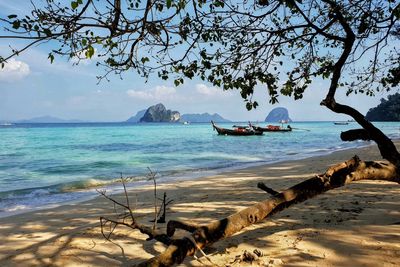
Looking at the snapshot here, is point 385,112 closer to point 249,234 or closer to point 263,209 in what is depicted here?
point 249,234

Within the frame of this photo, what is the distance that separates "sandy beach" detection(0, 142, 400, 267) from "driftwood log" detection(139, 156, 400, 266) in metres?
0.95

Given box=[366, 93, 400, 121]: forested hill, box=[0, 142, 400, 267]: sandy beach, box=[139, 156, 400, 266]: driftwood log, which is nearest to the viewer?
box=[139, 156, 400, 266]: driftwood log

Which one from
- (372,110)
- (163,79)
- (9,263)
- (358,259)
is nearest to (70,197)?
(9,263)

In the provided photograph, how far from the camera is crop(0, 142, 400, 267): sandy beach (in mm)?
3988

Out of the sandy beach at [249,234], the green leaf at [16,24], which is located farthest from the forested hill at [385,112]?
the green leaf at [16,24]

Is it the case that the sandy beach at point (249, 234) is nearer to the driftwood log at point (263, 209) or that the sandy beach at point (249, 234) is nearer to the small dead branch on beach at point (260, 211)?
the small dead branch on beach at point (260, 211)

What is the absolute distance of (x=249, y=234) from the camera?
5.07m

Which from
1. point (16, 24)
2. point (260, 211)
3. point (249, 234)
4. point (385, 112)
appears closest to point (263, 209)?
point (260, 211)

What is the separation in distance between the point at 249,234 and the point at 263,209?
A: 206 cm

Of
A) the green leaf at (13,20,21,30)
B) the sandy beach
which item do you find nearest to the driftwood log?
the sandy beach

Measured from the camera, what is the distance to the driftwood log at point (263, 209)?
9.00 ft

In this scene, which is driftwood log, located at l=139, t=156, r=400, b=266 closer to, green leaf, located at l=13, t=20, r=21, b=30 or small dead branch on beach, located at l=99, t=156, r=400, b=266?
small dead branch on beach, located at l=99, t=156, r=400, b=266

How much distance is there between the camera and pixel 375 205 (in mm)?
6562

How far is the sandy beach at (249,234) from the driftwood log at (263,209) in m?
0.95
